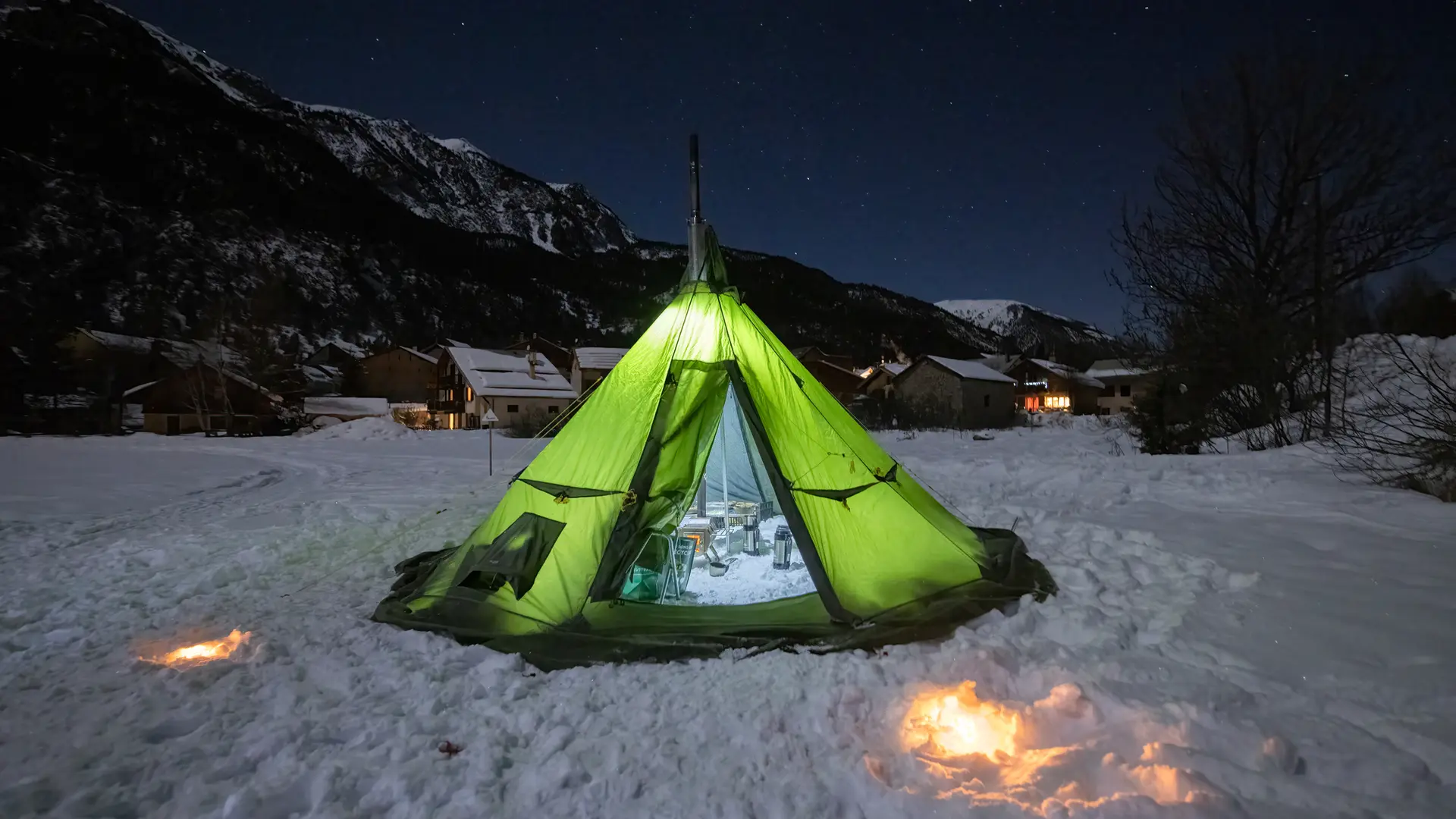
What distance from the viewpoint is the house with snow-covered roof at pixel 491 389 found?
4175 cm

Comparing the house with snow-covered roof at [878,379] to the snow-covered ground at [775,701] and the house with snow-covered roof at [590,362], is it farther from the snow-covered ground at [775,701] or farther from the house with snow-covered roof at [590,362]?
the snow-covered ground at [775,701]

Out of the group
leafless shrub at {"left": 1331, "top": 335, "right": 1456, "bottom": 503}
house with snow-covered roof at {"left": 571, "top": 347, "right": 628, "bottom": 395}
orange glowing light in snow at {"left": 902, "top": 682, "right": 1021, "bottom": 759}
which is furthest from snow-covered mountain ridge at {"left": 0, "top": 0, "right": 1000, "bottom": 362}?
leafless shrub at {"left": 1331, "top": 335, "right": 1456, "bottom": 503}

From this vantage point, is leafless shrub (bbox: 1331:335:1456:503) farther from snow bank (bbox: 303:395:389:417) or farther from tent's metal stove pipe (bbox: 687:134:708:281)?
snow bank (bbox: 303:395:389:417)

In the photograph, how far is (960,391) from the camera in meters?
39.7

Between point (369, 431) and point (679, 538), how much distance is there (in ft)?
97.3

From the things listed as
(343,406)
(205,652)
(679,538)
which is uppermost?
(343,406)

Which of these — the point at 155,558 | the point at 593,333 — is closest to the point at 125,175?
the point at 593,333

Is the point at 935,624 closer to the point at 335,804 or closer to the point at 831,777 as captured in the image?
the point at 831,777

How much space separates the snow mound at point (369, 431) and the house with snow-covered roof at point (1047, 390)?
161ft

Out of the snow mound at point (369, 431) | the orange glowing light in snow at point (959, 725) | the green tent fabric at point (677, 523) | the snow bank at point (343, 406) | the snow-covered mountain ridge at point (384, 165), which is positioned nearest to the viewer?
the orange glowing light in snow at point (959, 725)

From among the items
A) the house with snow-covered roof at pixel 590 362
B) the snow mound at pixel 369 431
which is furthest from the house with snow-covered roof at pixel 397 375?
the snow mound at pixel 369 431

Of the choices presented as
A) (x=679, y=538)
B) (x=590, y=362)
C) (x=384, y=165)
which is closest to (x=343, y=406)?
(x=590, y=362)

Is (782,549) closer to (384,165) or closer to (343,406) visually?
(343,406)

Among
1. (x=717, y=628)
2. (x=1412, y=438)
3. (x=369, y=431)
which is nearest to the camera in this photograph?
(x=717, y=628)
